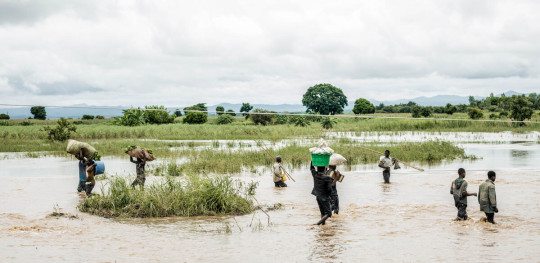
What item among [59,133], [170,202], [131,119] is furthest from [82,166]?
[131,119]

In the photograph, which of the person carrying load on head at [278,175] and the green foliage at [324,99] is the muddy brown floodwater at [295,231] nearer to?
the person carrying load on head at [278,175]

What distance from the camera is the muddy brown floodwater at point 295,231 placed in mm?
9008

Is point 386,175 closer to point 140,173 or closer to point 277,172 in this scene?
point 277,172

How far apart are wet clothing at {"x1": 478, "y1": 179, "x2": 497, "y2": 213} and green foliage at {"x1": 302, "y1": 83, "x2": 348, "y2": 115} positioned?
84.1m

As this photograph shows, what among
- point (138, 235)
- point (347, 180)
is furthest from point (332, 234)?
point (347, 180)

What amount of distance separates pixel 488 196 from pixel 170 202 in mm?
6612

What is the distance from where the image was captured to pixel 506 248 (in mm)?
9273

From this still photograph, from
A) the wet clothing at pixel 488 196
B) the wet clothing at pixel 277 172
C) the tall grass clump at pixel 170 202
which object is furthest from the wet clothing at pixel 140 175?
the wet clothing at pixel 488 196

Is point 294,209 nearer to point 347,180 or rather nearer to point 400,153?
point 347,180

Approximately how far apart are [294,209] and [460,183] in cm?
402

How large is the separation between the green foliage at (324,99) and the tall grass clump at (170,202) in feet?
271

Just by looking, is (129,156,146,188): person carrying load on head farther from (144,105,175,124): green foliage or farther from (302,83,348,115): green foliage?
(302,83,348,115): green foliage

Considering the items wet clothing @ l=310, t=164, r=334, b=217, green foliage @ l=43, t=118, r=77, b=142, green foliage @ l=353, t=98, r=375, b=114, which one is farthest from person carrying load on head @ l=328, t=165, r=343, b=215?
green foliage @ l=353, t=98, r=375, b=114

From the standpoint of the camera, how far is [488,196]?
33.5 feet
